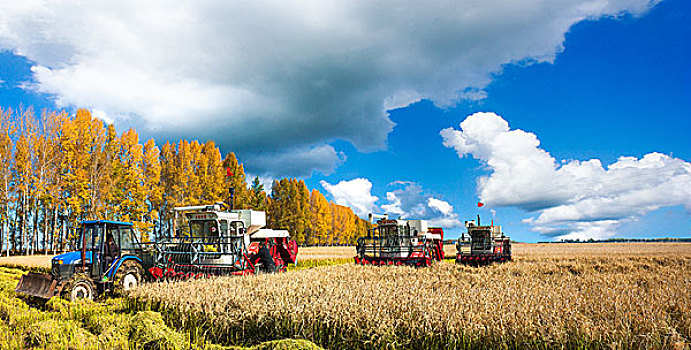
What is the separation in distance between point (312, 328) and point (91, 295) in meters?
7.45

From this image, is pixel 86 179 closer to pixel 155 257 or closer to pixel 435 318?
pixel 155 257

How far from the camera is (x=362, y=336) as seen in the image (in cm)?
551

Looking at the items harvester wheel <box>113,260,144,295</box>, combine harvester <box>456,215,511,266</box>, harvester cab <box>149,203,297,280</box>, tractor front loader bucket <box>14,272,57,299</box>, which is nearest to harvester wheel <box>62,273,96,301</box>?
tractor front loader bucket <box>14,272,57,299</box>

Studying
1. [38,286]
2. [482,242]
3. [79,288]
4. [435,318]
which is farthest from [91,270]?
[482,242]

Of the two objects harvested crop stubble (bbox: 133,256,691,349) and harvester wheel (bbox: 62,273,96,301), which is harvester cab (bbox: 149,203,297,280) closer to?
harvester wheel (bbox: 62,273,96,301)

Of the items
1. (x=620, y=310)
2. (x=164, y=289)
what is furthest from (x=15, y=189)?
(x=620, y=310)

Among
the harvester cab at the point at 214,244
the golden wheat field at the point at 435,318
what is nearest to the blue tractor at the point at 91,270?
the harvester cab at the point at 214,244

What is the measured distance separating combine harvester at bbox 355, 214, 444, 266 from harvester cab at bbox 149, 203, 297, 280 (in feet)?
15.6

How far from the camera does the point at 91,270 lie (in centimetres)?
1105

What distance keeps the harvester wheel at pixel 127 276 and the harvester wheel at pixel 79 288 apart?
1.89 feet

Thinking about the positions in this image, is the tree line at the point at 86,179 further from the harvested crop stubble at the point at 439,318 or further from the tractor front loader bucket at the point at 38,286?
the harvested crop stubble at the point at 439,318

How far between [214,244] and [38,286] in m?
4.64

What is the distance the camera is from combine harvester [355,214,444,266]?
18.5 m

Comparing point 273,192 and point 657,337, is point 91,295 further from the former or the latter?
point 273,192
